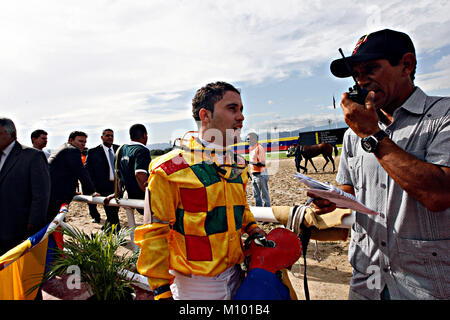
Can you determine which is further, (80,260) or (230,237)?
(80,260)

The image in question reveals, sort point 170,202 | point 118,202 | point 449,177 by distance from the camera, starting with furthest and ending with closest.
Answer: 1. point 118,202
2. point 170,202
3. point 449,177

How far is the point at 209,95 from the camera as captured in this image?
176 centimetres

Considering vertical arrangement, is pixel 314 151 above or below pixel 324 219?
below

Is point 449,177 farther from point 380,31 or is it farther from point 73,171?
point 73,171

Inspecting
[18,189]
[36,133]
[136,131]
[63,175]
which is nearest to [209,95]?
[18,189]

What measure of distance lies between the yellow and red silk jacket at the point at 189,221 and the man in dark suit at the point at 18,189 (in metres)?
2.18

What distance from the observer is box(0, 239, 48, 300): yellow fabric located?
7.70 ft

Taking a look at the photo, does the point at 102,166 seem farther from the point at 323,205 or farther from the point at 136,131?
the point at 323,205

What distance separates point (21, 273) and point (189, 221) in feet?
6.30

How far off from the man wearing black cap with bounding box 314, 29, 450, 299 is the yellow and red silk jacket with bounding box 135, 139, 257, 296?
0.77 m

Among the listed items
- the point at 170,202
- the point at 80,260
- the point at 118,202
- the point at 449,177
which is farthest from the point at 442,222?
the point at 118,202

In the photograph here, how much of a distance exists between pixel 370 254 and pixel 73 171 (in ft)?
14.9

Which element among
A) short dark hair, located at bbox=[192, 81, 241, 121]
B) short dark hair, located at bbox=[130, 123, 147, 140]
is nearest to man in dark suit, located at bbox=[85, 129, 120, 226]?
short dark hair, located at bbox=[130, 123, 147, 140]

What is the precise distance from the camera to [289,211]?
1976mm
